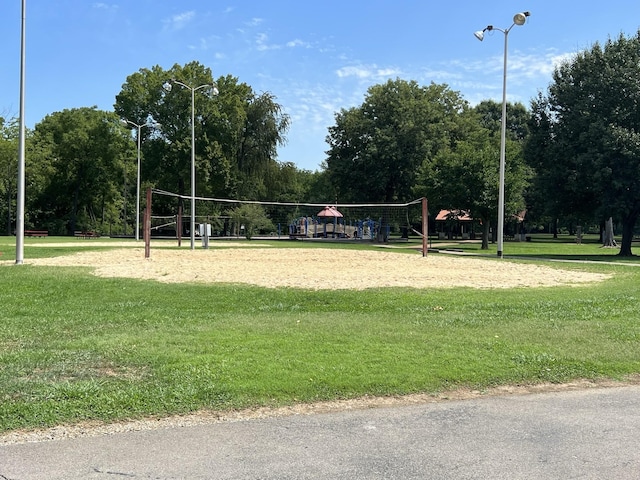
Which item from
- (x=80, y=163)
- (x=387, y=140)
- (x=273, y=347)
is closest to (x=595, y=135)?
(x=387, y=140)

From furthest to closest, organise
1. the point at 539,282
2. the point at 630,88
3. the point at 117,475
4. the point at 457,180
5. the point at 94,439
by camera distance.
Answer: the point at 457,180 < the point at 630,88 < the point at 539,282 < the point at 94,439 < the point at 117,475

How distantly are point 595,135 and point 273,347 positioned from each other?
27.5m

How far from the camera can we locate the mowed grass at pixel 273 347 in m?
5.19

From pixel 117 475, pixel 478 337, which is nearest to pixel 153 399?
pixel 117 475

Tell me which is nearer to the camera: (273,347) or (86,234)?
(273,347)

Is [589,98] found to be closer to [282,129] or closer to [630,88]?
[630,88]

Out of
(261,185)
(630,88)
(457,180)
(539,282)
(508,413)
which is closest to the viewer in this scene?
(508,413)

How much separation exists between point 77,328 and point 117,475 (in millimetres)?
5062

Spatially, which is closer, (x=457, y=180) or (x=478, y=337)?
(x=478, y=337)

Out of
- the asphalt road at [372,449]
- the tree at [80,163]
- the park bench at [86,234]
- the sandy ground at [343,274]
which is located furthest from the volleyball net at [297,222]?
the asphalt road at [372,449]

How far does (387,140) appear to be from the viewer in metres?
53.3

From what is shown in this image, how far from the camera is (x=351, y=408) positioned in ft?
16.5

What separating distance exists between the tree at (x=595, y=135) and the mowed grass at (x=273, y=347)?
63.0 feet

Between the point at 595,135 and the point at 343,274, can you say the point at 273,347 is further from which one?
the point at 595,135
